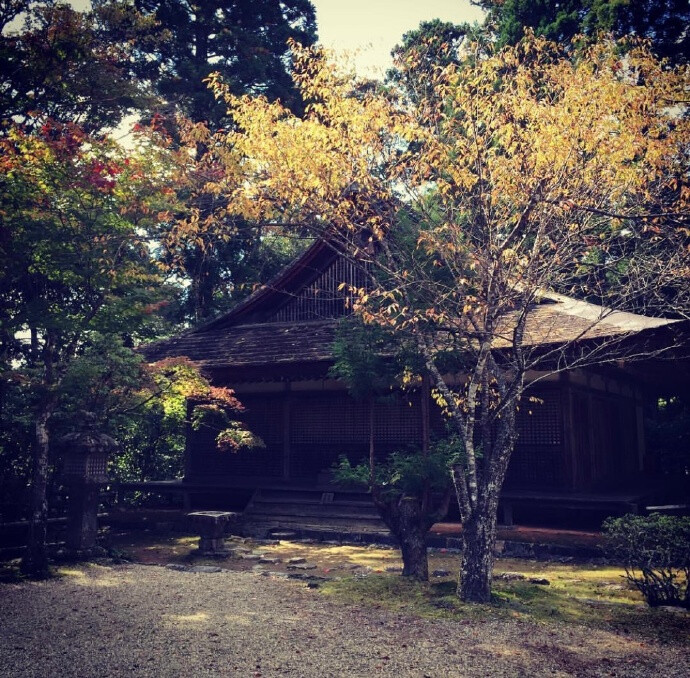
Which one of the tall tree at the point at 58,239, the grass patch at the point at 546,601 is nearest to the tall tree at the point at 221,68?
the tall tree at the point at 58,239

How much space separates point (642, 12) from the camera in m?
18.0

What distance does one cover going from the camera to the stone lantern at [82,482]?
37.8ft

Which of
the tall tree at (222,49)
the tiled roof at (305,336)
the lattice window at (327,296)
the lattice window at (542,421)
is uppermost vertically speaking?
the tall tree at (222,49)

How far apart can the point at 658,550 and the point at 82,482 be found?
31.0 feet

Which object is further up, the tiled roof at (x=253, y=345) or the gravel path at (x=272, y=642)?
the tiled roof at (x=253, y=345)

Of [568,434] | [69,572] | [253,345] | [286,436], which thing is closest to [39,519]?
[69,572]

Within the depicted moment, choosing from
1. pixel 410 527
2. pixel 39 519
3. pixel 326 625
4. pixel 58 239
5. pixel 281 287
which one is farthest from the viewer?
pixel 281 287

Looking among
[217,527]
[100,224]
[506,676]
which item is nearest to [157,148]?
[100,224]

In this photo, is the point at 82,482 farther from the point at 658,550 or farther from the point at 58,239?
the point at 658,550

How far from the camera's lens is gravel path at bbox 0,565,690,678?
572 cm

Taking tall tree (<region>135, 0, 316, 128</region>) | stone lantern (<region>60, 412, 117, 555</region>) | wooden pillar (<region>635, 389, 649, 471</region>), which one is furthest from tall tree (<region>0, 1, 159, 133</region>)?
wooden pillar (<region>635, 389, 649, 471</region>)

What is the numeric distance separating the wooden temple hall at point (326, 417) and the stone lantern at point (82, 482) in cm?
485

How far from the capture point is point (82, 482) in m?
11.5

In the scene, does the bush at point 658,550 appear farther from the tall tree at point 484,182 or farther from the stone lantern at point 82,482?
the stone lantern at point 82,482
